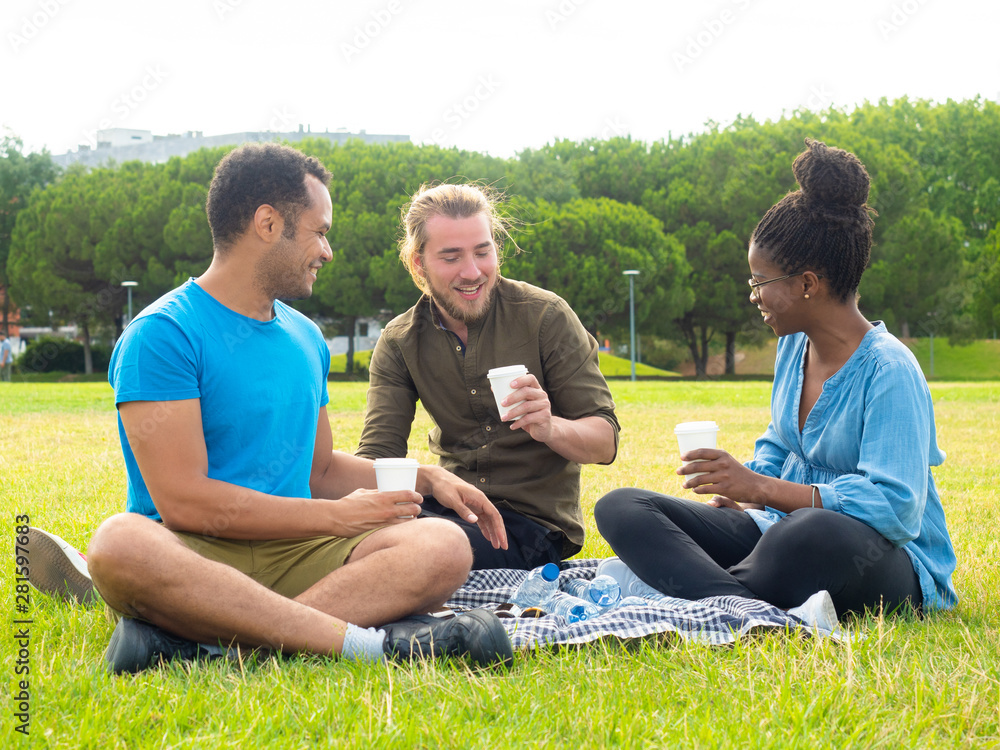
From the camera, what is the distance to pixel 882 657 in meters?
2.73

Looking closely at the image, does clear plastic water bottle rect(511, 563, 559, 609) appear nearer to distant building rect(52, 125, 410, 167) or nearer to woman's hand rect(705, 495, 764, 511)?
woman's hand rect(705, 495, 764, 511)

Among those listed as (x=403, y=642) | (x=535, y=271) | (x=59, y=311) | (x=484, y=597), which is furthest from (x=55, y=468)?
(x=59, y=311)

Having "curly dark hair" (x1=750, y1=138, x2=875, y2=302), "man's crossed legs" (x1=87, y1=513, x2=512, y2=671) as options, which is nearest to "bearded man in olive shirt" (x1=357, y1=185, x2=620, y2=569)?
"curly dark hair" (x1=750, y1=138, x2=875, y2=302)

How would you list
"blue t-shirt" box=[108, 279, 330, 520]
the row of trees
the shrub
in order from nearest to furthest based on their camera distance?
"blue t-shirt" box=[108, 279, 330, 520] → the row of trees → the shrub

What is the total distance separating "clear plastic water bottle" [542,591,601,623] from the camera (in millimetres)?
3487

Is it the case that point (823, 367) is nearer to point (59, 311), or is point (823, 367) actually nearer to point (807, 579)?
point (807, 579)

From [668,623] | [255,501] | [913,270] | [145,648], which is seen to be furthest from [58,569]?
[913,270]

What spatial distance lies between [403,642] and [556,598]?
1027 mm

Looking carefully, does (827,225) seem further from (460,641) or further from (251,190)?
(251,190)

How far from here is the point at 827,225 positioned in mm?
3484

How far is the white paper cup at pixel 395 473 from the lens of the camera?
3.04 m

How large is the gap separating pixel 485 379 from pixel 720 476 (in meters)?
1.38

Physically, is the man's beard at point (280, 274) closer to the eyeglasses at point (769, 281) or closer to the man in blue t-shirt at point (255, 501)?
the man in blue t-shirt at point (255, 501)

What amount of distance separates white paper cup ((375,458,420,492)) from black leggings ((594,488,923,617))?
0.98 metres
